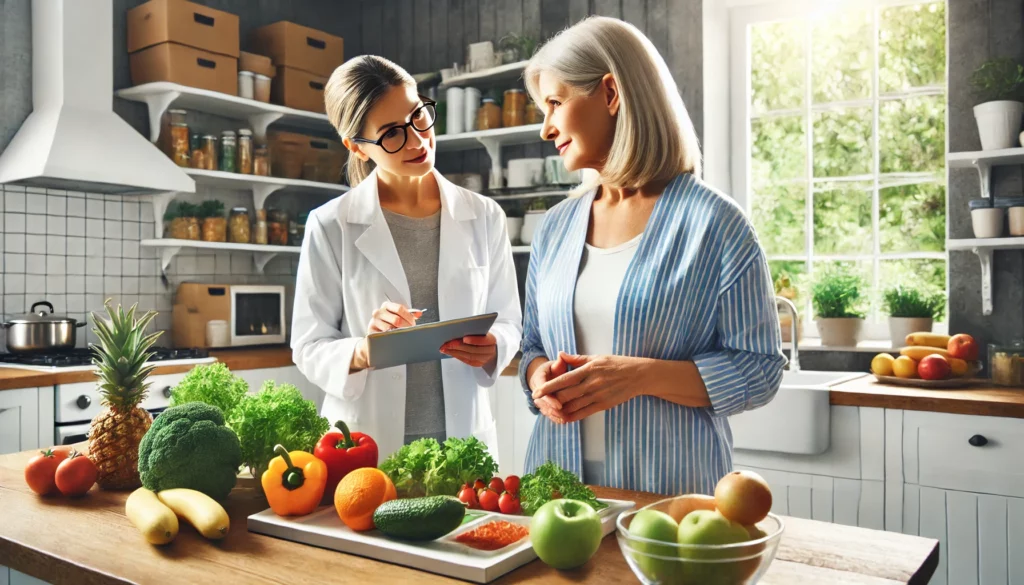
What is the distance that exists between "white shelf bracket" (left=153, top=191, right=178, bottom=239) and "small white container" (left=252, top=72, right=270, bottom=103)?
2.03 feet

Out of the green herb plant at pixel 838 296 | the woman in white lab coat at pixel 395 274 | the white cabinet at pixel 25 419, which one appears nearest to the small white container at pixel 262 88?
the white cabinet at pixel 25 419

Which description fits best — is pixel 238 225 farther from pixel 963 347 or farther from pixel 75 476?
pixel 963 347

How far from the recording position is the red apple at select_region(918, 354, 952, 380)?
2.64 metres

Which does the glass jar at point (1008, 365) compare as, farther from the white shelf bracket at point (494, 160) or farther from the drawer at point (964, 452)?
the white shelf bracket at point (494, 160)

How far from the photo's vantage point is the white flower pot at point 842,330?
3.18 meters

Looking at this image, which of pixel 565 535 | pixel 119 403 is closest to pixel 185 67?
pixel 119 403

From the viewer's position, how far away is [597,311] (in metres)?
1.48

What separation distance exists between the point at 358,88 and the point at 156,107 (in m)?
2.17

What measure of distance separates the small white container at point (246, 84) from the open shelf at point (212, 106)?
5 centimetres

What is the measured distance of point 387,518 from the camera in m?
1.07

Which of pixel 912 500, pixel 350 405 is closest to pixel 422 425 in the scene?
pixel 350 405

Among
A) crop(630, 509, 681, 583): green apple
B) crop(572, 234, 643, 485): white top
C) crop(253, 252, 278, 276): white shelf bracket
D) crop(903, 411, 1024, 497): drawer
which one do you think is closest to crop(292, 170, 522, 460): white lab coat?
crop(572, 234, 643, 485): white top

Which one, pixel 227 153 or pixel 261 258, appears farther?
pixel 261 258

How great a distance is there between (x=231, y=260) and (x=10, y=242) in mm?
1050
